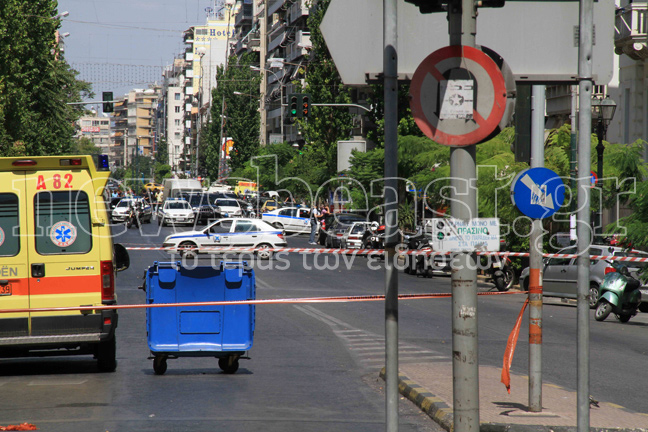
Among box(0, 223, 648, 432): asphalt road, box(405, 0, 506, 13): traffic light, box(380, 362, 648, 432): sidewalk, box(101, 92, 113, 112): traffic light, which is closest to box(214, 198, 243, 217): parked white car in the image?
box(101, 92, 113, 112): traffic light

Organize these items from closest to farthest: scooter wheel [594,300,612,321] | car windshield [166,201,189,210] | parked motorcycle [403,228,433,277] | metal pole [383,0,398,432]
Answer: metal pole [383,0,398,432], scooter wheel [594,300,612,321], parked motorcycle [403,228,433,277], car windshield [166,201,189,210]

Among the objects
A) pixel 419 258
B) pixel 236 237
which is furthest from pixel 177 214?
pixel 419 258

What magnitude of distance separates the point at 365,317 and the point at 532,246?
9.70m

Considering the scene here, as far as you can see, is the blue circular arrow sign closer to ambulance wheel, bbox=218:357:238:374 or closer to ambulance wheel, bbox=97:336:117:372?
ambulance wheel, bbox=218:357:238:374

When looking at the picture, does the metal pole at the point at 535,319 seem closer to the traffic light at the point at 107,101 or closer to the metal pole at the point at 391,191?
the metal pole at the point at 391,191

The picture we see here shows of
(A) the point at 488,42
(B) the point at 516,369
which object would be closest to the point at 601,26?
(A) the point at 488,42

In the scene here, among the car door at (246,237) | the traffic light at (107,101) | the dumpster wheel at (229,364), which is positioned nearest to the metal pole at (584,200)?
the dumpster wheel at (229,364)

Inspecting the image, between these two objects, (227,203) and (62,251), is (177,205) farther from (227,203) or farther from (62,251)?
(62,251)

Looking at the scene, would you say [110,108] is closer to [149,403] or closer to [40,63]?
[40,63]

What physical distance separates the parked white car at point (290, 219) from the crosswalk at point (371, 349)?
41.3 metres

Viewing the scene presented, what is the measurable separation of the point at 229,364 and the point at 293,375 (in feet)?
2.56

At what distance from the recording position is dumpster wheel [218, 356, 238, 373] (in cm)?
1108

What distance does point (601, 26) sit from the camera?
7.79m

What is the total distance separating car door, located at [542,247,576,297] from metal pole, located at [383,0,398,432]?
17.3 meters
